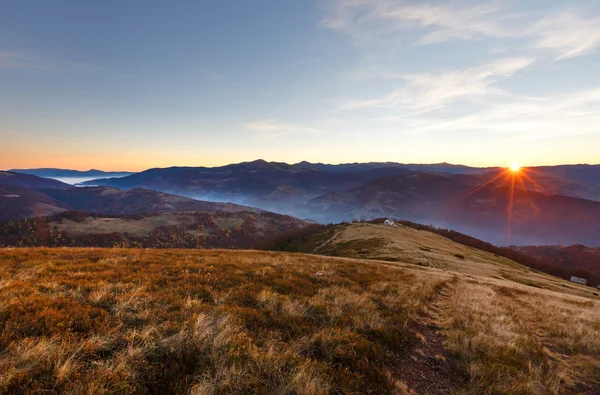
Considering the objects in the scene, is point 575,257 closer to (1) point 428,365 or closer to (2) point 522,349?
(2) point 522,349

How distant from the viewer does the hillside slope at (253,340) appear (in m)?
5.13

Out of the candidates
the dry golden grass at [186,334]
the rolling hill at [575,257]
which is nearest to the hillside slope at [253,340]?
the dry golden grass at [186,334]

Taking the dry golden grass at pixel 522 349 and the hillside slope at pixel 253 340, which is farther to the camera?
the dry golden grass at pixel 522 349

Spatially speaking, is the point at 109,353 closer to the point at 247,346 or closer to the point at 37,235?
the point at 247,346

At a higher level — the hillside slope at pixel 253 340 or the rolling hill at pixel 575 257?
the hillside slope at pixel 253 340

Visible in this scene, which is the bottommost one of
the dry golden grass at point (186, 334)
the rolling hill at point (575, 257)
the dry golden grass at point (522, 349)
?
the rolling hill at point (575, 257)

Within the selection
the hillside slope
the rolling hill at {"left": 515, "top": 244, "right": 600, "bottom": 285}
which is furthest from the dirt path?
the rolling hill at {"left": 515, "top": 244, "right": 600, "bottom": 285}

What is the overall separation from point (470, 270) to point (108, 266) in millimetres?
43597

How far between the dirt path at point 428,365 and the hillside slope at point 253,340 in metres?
0.04

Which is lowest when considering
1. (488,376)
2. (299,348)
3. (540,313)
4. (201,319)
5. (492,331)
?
(540,313)

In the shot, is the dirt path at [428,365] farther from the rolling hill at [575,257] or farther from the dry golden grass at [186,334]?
the rolling hill at [575,257]

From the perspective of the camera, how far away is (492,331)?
970 cm

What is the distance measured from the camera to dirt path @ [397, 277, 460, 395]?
21.9 feet

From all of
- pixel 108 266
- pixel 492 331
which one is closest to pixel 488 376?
pixel 492 331
